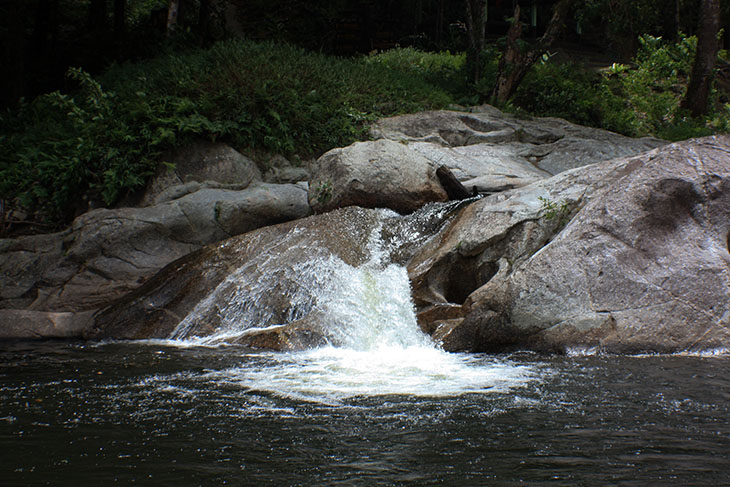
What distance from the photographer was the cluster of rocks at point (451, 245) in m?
6.35

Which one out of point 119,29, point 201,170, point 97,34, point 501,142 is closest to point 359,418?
point 201,170

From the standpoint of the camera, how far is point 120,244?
949 cm

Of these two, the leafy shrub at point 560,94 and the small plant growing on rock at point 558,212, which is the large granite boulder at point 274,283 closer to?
the small plant growing on rock at point 558,212

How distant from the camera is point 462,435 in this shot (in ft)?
11.6

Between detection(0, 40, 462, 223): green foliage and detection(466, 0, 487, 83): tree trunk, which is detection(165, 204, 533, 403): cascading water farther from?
detection(466, 0, 487, 83): tree trunk

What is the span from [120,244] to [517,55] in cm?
1006

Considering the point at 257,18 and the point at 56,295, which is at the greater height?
the point at 257,18

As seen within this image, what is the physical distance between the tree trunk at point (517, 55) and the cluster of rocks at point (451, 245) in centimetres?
291

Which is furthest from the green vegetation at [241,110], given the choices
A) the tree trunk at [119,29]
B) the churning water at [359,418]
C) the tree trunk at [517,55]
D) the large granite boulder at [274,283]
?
the churning water at [359,418]

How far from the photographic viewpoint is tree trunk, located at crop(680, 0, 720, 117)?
45.2ft

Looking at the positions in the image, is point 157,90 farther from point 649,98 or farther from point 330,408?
point 649,98

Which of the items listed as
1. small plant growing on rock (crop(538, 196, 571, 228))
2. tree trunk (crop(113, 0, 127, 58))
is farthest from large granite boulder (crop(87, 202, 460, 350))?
tree trunk (crop(113, 0, 127, 58))

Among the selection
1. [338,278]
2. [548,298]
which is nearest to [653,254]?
[548,298]

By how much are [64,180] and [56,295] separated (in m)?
3.08
